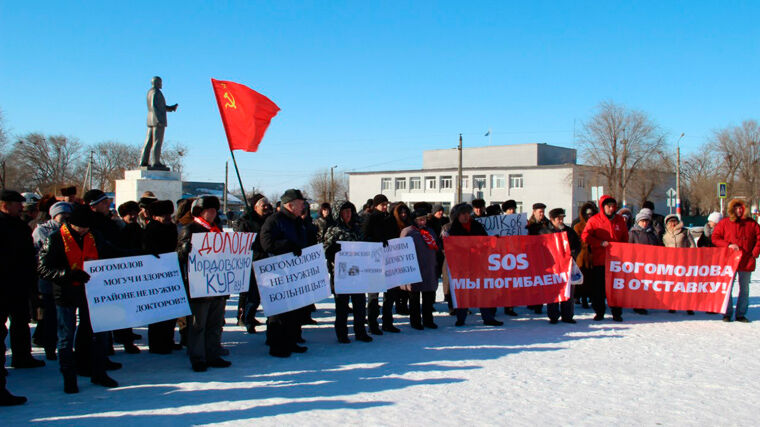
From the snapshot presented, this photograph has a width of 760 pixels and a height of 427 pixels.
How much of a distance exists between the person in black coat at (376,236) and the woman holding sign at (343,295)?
0.17 m

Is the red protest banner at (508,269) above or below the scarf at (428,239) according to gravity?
below

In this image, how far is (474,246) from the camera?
29.4ft

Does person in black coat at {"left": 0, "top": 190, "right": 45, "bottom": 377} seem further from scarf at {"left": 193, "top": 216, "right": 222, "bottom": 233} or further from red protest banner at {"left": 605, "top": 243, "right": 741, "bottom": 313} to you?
red protest banner at {"left": 605, "top": 243, "right": 741, "bottom": 313}

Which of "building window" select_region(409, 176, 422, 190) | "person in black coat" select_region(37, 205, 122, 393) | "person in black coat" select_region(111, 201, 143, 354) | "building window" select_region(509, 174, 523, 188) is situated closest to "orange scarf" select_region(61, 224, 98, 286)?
"person in black coat" select_region(37, 205, 122, 393)

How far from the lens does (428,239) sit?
8.62 metres

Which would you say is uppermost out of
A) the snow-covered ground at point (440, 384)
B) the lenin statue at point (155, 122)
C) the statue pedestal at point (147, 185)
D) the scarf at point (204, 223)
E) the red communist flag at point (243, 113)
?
the lenin statue at point (155, 122)

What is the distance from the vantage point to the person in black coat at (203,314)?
20.2 feet

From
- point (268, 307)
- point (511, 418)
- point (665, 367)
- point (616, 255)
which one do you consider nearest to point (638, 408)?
point (511, 418)

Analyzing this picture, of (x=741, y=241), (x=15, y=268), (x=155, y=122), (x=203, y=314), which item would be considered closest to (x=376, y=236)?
(x=203, y=314)

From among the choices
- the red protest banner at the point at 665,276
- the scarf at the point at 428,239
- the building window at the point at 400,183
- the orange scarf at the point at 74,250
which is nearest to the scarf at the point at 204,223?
the orange scarf at the point at 74,250

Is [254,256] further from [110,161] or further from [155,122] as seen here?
[110,161]

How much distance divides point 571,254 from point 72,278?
6.88 meters

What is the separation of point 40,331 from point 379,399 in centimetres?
473

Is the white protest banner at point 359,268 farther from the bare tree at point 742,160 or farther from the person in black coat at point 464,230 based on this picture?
the bare tree at point 742,160
